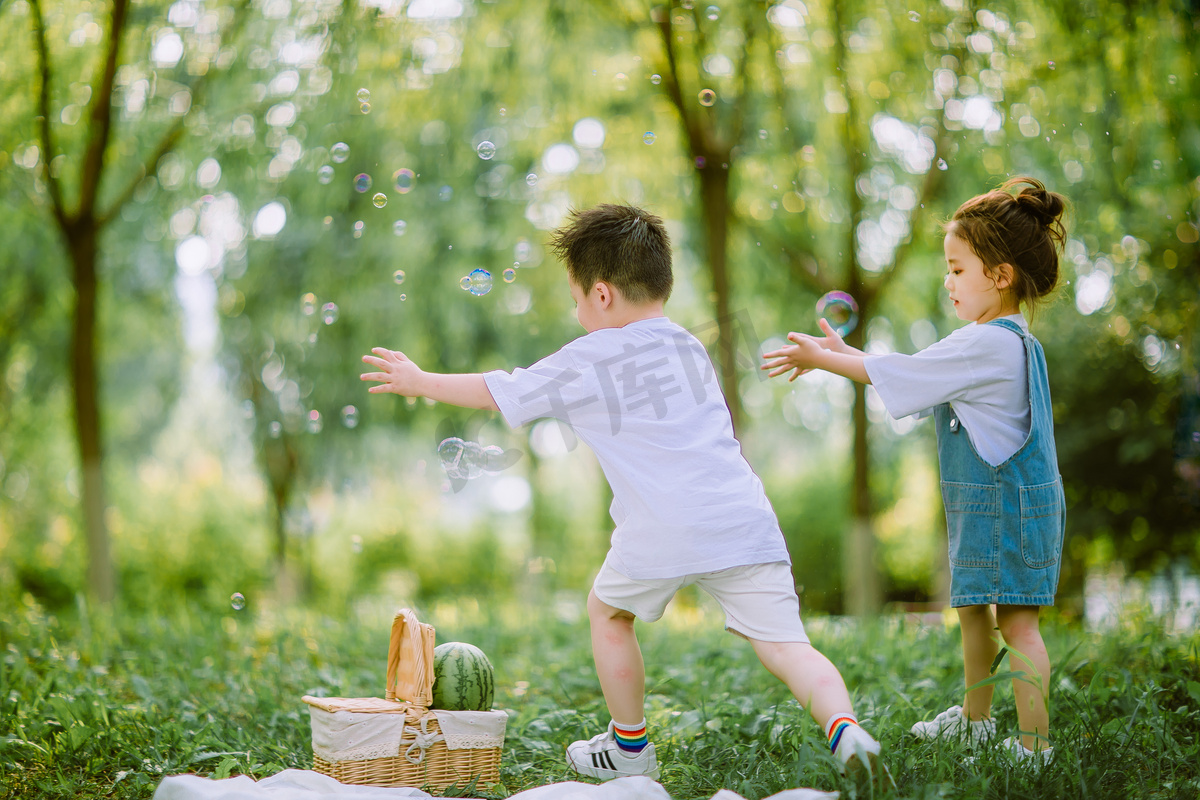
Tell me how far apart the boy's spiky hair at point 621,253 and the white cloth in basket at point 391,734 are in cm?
112

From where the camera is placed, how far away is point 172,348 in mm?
9305

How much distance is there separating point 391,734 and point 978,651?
1.53m

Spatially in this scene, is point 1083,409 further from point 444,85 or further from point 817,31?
point 444,85

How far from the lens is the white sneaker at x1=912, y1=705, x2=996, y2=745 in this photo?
239 centimetres

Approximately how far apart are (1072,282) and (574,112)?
3389 millimetres

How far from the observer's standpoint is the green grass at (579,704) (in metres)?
2.28

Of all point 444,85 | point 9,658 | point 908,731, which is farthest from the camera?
point 444,85

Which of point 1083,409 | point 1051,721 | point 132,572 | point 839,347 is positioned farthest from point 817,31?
point 132,572

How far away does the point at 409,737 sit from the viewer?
230 cm

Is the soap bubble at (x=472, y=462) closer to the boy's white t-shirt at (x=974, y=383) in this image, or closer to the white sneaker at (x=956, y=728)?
the boy's white t-shirt at (x=974, y=383)

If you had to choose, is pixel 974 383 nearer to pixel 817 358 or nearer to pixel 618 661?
pixel 817 358

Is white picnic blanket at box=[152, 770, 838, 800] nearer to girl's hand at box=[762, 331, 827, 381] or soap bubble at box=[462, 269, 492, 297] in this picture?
girl's hand at box=[762, 331, 827, 381]

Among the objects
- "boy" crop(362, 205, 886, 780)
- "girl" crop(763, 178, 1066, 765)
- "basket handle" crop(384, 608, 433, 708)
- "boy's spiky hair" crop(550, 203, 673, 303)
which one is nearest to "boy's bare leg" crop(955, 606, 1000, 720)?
"girl" crop(763, 178, 1066, 765)

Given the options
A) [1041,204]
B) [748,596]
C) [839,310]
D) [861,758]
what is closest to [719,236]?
[839,310]
